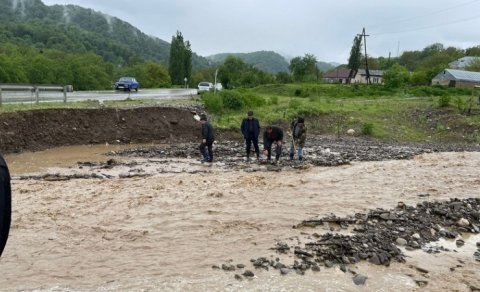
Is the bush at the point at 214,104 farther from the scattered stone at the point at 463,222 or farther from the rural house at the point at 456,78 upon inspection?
the rural house at the point at 456,78

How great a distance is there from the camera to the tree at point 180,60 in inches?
3615

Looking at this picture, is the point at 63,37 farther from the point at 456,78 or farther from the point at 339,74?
the point at 456,78

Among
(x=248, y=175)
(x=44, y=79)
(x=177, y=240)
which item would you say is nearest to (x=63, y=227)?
(x=177, y=240)

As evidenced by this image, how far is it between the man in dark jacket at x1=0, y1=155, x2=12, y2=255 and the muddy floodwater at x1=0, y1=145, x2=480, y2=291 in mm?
4654

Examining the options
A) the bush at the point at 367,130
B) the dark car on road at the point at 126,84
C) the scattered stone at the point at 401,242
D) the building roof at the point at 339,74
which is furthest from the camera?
the building roof at the point at 339,74

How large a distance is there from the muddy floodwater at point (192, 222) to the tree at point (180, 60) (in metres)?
77.1

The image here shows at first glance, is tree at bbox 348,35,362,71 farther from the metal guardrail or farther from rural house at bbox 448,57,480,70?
the metal guardrail

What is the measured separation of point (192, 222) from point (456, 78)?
234ft

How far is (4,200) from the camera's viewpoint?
2219mm

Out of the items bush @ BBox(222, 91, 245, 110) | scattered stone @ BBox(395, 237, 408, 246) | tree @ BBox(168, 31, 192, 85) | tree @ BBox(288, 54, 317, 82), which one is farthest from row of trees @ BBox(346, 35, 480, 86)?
scattered stone @ BBox(395, 237, 408, 246)

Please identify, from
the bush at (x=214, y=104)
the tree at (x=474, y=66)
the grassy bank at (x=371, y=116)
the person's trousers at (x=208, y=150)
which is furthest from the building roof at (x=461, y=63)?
the person's trousers at (x=208, y=150)

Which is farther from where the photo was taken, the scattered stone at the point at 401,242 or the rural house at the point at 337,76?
the rural house at the point at 337,76

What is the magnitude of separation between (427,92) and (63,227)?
44204 mm

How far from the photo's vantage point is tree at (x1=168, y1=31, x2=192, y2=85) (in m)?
91.8
